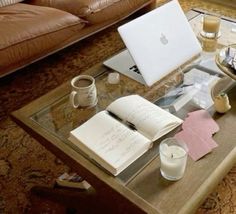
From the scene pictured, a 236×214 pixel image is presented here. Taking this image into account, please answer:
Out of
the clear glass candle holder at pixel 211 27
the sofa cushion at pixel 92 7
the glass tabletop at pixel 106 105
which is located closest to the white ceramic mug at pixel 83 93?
the glass tabletop at pixel 106 105

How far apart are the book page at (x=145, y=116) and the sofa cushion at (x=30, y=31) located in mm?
860

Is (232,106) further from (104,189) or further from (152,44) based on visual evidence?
(104,189)

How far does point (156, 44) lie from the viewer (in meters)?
1.24

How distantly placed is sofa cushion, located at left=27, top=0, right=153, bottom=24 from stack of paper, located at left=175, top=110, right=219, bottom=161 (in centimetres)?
118

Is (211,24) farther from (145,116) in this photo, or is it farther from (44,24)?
(44,24)

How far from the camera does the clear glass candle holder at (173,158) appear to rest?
35.0 inches

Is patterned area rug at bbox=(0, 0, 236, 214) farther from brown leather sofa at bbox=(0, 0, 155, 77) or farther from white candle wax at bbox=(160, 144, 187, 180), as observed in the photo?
white candle wax at bbox=(160, 144, 187, 180)

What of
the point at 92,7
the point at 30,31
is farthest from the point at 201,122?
the point at 92,7

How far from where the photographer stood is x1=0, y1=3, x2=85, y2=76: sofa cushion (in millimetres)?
1734

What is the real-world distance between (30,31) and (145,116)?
104 centimetres

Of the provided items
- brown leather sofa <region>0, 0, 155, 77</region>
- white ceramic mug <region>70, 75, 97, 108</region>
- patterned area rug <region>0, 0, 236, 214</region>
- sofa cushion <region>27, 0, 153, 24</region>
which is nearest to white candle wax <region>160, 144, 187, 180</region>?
white ceramic mug <region>70, 75, 97, 108</region>

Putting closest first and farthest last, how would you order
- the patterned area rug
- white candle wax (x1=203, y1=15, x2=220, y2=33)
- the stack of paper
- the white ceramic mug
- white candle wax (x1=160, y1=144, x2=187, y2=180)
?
white candle wax (x1=160, y1=144, x2=187, y2=180), the stack of paper, the white ceramic mug, the patterned area rug, white candle wax (x1=203, y1=15, x2=220, y2=33)

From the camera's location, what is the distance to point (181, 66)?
Result: 136 cm

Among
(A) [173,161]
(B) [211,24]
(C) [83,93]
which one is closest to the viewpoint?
(A) [173,161]
